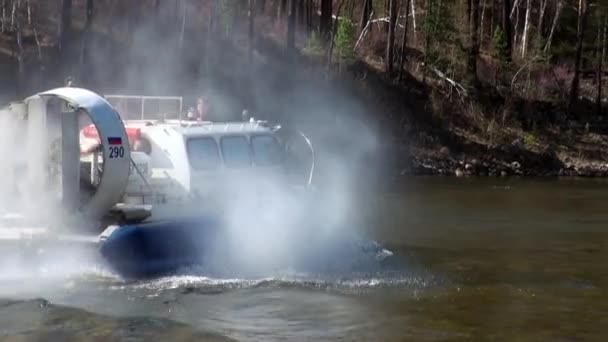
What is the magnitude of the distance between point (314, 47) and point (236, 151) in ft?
121

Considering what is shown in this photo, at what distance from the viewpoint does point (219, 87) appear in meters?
50.9

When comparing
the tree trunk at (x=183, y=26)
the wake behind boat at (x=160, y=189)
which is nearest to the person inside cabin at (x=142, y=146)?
the wake behind boat at (x=160, y=189)

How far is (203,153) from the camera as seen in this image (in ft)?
58.9

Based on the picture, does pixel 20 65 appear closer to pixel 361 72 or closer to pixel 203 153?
pixel 361 72

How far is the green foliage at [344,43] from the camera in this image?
54.2m

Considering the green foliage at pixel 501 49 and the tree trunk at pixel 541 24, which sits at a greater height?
the tree trunk at pixel 541 24

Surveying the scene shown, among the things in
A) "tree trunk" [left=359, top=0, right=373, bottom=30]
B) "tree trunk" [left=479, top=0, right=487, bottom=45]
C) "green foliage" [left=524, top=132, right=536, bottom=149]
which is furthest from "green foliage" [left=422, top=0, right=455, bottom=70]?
"green foliage" [left=524, top=132, right=536, bottom=149]

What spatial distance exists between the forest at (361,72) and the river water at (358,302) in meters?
25.0

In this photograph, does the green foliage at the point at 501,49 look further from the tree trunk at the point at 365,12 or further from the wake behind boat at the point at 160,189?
the wake behind boat at the point at 160,189

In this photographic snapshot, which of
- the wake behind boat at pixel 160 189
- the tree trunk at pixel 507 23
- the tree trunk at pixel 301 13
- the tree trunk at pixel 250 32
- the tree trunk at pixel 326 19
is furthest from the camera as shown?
the tree trunk at pixel 301 13

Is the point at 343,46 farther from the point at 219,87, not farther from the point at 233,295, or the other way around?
the point at 233,295

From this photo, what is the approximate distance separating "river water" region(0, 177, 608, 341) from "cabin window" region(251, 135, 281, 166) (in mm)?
2677

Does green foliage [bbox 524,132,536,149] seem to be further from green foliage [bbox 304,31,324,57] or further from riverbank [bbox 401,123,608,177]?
green foliage [bbox 304,31,324,57]

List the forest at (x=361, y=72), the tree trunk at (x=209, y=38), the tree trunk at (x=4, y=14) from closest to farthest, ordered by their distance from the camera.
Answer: the forest at (x=361, y=72), the tree trunk at (x=4, y=14), the tree trunk at (x=209, y=38)
